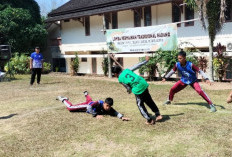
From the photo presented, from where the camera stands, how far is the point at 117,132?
622 centimetres

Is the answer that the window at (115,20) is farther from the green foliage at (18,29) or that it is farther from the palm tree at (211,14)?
the palm tree at (211,14)

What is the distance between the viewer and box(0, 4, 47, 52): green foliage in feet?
74.3

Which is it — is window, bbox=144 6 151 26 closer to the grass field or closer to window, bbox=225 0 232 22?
window, bbox=225 0 232 22

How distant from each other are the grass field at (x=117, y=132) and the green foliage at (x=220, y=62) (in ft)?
16.9

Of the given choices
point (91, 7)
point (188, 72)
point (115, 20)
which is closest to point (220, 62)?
point (188, 72)

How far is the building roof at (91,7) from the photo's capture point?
17870mm

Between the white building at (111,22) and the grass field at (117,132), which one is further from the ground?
the white building at (111,22)

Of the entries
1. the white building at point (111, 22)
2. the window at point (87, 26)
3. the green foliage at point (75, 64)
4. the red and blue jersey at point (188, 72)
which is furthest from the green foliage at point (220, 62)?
the window at point (87, 26)

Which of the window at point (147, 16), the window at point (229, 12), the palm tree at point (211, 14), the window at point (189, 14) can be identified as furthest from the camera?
the window at point (147, 16)

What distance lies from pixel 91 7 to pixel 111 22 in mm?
1941

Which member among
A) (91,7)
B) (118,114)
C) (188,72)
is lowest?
(118,114)

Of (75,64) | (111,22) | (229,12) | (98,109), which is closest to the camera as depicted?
(98,109)

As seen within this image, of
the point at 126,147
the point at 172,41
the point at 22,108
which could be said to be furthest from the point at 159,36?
the point at 126,147

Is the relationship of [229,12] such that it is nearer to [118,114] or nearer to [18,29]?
[118,114]
